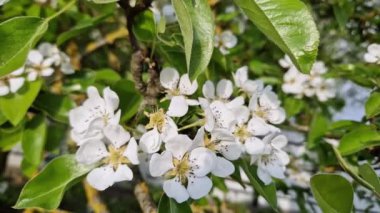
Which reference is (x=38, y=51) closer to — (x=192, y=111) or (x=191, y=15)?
(x=192, y=111)

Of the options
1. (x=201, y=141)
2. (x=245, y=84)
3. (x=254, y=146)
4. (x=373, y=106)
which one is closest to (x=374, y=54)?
(x=373, y=106)

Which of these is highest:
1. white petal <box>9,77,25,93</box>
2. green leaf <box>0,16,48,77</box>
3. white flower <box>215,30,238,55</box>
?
green leaf <box>0,16,48,77</box>

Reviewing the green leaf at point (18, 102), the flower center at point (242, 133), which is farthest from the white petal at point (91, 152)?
the green leaf at point (18, 102)

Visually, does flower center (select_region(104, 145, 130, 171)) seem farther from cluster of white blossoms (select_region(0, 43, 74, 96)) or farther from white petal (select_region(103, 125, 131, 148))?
cluster of white blossoms (select_region(0, 43, 74, 96))

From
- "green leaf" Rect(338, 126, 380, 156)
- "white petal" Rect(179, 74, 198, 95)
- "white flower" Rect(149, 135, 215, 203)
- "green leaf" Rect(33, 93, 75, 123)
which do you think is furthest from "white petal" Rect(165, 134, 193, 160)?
"green leaf" Rect(33, 93, 75, 123)

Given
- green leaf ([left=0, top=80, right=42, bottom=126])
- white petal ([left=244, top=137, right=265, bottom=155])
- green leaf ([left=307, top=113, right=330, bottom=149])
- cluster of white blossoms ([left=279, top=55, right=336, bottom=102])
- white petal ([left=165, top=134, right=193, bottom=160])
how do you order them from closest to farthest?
white petal ([left=165, top=134, right=193, bottom=160])
white petal ([left=244, top=137, right=265, bottom=155])
green leaf ([left=0, top=80, right=42, bottom=126])
green leaf ([left=307, top=113, right=330, bottom=149])
cluster of white blossoms ([left=279, top=55, right=336, bottom=102])

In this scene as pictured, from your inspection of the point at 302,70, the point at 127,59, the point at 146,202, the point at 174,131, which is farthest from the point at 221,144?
the point at 127,59
